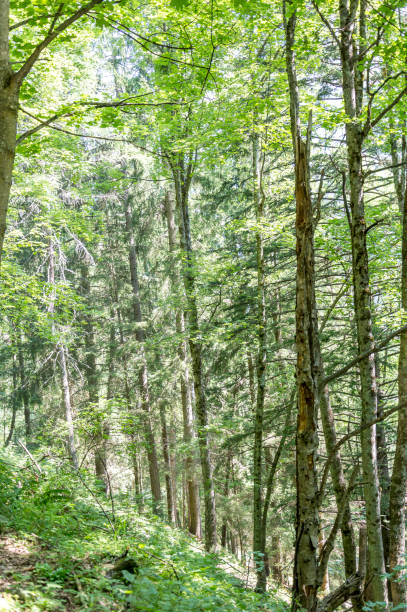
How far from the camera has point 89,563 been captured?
152 inches

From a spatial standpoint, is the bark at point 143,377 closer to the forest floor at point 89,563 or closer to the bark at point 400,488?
the forest floor at point 89,563

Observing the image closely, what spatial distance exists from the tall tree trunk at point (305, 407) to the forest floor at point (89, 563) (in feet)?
3.21

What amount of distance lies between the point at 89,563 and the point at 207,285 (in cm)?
760

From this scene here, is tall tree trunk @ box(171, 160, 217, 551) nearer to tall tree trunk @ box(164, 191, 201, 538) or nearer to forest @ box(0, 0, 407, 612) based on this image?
forest @ box(0, 0, 407, 612)

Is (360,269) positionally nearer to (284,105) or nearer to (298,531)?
(298,531)

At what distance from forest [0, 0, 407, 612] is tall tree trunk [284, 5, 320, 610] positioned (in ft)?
0.04

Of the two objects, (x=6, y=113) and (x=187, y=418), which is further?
(x=187, y=418)

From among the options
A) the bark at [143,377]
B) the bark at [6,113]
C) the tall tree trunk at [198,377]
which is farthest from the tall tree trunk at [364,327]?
the bark at [143,377]

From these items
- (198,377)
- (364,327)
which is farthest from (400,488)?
(198,377)

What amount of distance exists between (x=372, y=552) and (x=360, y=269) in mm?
3211

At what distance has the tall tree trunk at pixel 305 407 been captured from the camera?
2506 mm

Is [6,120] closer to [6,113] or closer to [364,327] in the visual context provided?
[6,113]

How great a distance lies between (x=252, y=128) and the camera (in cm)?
838

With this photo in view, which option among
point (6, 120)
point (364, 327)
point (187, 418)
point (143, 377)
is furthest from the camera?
point (143, 377)
